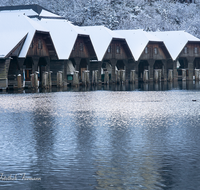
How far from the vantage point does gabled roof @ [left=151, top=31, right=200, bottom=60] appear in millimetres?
68844

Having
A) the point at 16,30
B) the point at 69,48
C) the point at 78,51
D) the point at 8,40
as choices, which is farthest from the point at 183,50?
the point at 8,40

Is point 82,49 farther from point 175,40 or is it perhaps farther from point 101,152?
point 101,152

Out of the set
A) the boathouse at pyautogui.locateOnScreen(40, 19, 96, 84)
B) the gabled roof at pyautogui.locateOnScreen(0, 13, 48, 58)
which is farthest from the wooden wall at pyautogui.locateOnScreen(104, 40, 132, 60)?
the gabled roof at pyautogui.locateOnScreen(0, 13, 48, 58)

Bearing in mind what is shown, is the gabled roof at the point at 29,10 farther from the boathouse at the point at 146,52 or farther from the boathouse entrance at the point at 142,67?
the boathouse entrance at the point at 142,67

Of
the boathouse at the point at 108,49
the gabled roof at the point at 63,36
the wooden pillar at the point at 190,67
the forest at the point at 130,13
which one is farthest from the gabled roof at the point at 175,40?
the gabled roof at the point at 63,36

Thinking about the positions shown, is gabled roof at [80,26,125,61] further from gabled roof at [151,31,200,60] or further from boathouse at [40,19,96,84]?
gabled roof at [151,31,200,60]

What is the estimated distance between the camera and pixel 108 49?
60625 millimetres

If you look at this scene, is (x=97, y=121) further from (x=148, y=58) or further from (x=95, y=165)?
(x=148, y=58)

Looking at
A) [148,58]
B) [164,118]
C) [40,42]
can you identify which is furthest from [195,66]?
[164,118]

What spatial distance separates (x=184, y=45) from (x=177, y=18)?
Result: 23910 millimetres

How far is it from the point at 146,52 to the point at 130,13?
2453 cm

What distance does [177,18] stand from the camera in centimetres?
9088

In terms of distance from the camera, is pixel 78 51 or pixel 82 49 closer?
pixel 78 51

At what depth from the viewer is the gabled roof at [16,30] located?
43919mm
